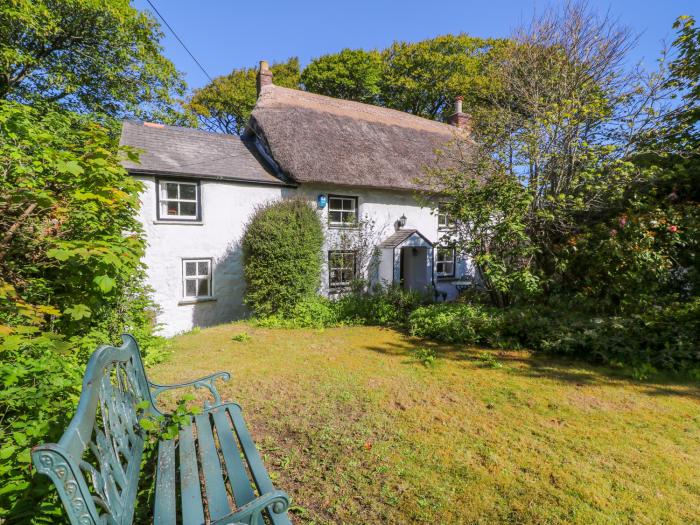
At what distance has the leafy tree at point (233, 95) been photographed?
27.9 m

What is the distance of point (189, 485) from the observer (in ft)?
7.91

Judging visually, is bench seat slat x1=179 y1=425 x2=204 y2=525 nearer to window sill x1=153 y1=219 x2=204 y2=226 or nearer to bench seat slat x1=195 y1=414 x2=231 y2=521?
bench seat slat x1=195 y1=414 x2=231 y2=521

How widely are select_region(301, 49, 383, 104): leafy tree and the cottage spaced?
13451mm

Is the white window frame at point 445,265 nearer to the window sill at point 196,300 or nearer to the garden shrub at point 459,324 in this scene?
the garden shrub at point 459,324

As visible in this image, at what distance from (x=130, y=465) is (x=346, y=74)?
30.1m

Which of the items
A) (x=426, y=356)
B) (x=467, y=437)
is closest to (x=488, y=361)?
(x=426, y=356)

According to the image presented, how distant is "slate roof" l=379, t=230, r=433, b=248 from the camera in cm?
1277

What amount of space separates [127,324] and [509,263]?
828 cm

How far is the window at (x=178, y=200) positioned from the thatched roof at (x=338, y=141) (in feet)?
9.70

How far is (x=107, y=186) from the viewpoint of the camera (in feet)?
13.0

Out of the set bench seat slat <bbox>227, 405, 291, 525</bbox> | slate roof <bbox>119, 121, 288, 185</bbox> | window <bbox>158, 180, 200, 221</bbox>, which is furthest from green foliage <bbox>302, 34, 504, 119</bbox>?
bench seat slat <bbox>227, 405, 291, 525</bbox>

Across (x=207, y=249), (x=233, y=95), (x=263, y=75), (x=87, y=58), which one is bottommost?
(x=207, y=249)

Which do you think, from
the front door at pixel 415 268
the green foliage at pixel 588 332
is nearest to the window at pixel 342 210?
the front door at pixel 415 268

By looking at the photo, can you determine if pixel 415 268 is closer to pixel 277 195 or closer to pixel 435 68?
pixel 277 195
